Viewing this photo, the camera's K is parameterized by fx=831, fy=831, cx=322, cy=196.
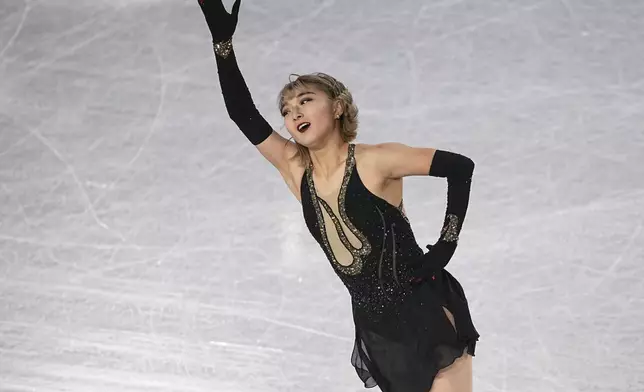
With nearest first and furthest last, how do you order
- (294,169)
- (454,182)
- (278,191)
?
(454,182) < (294,169) < (278,191)

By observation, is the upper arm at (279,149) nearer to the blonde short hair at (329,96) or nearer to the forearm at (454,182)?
the blonde short hair at (329,96)

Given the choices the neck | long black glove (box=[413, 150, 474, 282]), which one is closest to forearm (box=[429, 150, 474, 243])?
long black glove (box=[413, 150, 474, 282])

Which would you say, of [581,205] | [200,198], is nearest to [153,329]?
[200,198]

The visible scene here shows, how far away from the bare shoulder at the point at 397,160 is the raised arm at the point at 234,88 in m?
0.21

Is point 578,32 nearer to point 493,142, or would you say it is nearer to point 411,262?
point 493,142

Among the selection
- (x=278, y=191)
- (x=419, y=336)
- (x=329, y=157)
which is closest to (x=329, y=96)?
(x=329, y=157)

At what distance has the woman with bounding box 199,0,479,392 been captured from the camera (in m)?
1.77

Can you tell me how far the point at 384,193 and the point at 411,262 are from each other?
0.16m

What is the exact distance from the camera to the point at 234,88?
6.06ft

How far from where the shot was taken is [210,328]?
2.99 meters

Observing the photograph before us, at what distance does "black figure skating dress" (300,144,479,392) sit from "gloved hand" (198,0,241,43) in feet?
1.16

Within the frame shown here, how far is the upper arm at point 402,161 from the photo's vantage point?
176cm

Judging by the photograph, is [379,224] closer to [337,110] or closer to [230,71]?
[337,110]

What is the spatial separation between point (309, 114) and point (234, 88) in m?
0.18
